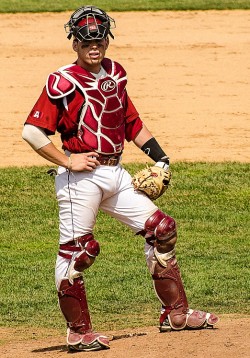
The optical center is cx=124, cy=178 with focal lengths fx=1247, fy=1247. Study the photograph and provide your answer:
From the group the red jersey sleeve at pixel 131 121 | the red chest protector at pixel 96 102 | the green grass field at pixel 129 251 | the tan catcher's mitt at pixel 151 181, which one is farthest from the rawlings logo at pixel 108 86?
the green grass field at pixel 129 251

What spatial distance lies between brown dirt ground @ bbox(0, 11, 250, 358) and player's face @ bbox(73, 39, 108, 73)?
1907mm

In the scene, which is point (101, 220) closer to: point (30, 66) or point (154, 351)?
point (154, 351)

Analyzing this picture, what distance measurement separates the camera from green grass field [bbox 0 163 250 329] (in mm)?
9880

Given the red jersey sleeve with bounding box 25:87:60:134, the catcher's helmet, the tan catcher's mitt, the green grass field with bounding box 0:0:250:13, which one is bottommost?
the green grass field with bounding box 0:0:250:13

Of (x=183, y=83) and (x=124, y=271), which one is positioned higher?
(x=124, y=271)

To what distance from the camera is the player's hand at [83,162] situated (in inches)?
312

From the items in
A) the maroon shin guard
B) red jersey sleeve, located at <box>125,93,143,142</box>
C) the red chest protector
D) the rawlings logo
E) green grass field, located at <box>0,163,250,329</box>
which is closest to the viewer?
the red chest protector

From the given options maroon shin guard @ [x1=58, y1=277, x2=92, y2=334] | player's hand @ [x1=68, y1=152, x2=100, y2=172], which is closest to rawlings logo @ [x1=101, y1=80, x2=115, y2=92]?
player's hand @ [x1=68, y1=152, x2=100, y2=172]

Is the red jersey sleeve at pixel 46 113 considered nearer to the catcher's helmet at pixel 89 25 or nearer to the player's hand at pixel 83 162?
the player's hand at pixel 83 162

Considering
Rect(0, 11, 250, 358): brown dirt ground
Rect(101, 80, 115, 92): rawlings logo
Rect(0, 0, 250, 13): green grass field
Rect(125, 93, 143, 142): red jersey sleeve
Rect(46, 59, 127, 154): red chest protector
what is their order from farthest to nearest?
Rect(0, 0, 250, 13): green grass field < Rect(0, 11, 250, 358): brown dirt ground < Rect(125, 93, 143, 142): red jersey sleeve < Rect(101, 80, 115, 92): rawlings logo < Rect(46, 59, 127, 154): red chest protector

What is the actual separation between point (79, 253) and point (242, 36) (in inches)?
639

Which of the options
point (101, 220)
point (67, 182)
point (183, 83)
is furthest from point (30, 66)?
point (67, 182)

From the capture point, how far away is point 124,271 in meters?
10.9

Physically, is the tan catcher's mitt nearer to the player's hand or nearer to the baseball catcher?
the baseball catcher
